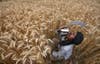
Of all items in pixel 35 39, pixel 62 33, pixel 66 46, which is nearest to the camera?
pixel 66 46

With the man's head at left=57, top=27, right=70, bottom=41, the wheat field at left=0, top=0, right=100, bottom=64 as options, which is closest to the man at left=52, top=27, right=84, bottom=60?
the man's head at left=57, top=27, right=70, bottom=41

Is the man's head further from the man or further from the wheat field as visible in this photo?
the wheat field

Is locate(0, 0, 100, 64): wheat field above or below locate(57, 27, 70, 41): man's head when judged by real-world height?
below

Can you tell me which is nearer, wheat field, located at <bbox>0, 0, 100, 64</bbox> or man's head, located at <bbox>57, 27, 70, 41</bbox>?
wheat field, located at <bbox>0, 0, 100, 64</bbox>

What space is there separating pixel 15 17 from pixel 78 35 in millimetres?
1978

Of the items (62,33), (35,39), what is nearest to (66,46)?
(62,33)

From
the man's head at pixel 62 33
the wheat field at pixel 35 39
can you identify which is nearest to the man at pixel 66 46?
the man's head at pixel 62 33

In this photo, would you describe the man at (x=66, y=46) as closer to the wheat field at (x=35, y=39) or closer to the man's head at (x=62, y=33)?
the man's head at (x=62, y=33)

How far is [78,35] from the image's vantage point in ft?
13.5

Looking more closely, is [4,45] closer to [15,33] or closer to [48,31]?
[15,33]

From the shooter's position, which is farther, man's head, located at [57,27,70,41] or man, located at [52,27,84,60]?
man's head, located at [57,27,70,41]

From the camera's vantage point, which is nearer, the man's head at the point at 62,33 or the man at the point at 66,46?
the man at the point at 66,46

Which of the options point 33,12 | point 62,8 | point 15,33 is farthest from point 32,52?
point 62,8

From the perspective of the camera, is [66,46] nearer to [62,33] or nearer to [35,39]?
[62,33]
